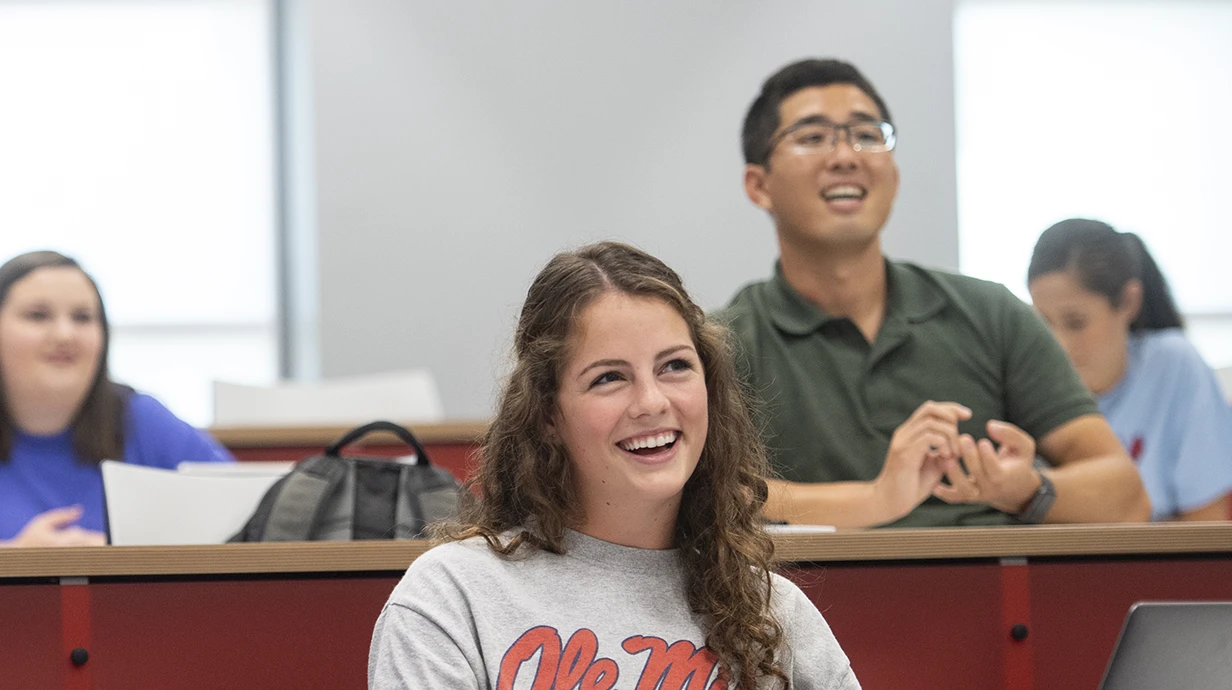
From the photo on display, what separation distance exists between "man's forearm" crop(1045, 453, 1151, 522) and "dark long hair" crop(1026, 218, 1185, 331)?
831mm

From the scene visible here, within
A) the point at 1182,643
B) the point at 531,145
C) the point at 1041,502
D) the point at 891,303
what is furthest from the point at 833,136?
the point at 531,145

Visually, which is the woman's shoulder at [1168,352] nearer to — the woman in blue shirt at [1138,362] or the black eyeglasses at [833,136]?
the woman in blue shirt at [1138,362]

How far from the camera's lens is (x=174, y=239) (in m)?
5.19

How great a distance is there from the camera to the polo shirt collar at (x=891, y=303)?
7.55 ft

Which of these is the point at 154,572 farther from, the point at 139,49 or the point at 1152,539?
the point at 139,49

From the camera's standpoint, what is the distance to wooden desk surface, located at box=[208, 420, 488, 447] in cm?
321

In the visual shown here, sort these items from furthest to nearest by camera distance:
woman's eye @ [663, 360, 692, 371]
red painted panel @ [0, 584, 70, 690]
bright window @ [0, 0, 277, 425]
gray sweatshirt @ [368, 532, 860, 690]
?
bright window @ [0, 0, 277, 425]
red painted panel @ [0, 584, 70, 690]
woman's eye @ [663, 360, 692, 371]
gray sweatshirt @ [368, 532, 860, 690]

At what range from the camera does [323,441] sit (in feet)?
10.6

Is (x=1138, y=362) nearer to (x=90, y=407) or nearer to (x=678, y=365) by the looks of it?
(x=678, y=365)

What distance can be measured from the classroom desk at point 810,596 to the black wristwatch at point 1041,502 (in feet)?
1.41

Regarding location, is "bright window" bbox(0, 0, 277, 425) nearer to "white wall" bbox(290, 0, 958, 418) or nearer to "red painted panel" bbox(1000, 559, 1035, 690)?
"white wall" bbox(290, 0, 958, 418)

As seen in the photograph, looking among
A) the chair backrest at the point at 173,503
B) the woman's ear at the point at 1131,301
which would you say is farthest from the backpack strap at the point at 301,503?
the woman's ear at the point at 1131,301

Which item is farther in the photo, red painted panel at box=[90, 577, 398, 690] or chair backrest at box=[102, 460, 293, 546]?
chair backrest at box=[102, 460, 293, 546]

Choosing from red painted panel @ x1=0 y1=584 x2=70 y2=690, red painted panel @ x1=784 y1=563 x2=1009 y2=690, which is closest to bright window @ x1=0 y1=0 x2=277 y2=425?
red painted panel @ x1=0 y1=584 x2=70 y2=690
